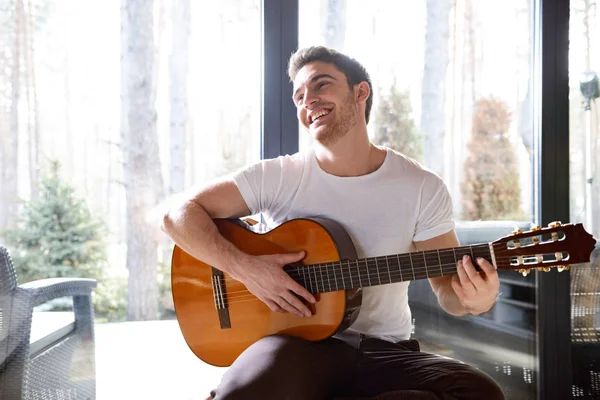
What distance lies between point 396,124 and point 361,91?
0.43 metres

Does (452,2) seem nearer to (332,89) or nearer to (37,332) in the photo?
(332,89)

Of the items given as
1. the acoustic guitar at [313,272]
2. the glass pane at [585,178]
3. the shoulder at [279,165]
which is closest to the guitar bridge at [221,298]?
the acoustic guitar at [313,272]

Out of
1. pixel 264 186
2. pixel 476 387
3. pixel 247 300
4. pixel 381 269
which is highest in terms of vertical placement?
pixel 264 186

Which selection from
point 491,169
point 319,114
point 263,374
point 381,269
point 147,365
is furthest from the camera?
point 491,169

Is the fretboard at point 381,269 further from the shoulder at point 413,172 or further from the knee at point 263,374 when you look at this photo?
the shoulder at point 413,172

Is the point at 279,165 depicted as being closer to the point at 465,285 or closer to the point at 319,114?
the point at 319,114

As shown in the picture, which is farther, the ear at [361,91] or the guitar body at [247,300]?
the ear at [361,91]

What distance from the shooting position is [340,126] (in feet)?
5.62

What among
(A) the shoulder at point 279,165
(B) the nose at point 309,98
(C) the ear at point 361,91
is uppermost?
(C) the ear at point 361,91

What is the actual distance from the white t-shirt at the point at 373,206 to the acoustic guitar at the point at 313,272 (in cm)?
9

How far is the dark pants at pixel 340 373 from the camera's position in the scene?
1.34m

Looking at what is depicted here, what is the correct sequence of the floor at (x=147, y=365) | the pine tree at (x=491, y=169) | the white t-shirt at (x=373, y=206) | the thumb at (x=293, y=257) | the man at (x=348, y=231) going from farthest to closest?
the pine tree at (x=491, y=169) < the floor at (x=147, y=365) < the white t-shirt at (x=373, y=206) < the thumb at (x=293, y=257) < the man at (x=348, y=231)

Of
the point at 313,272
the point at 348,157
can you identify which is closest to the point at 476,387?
the point at 313,272

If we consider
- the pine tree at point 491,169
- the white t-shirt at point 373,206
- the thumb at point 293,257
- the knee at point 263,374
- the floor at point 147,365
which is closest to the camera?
the knee at point 263,374
